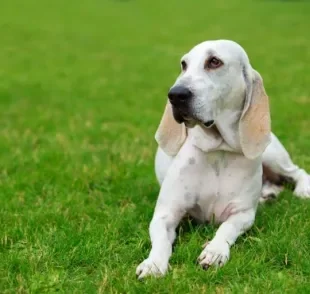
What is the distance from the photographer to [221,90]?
14.5ft

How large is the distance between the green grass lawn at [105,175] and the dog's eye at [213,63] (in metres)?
1.14

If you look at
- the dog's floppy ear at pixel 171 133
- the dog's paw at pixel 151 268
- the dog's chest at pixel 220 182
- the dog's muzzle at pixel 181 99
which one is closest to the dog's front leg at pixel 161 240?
the dog's paw at pixel 151 268

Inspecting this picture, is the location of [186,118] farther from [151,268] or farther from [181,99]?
[151,268]

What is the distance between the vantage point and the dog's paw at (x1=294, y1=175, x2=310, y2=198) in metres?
5.60

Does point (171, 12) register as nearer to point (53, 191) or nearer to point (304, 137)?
point (304, 137)

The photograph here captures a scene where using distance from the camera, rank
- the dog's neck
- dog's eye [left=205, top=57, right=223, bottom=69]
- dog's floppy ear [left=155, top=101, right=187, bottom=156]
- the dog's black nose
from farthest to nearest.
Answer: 1. dog's floppy ear [left=155, top=101, right=187, bottom=156]
2. the dog's neck
3. dog's eye [left=205, top=57, right=223, bottom=69]
4. the dog's black nose

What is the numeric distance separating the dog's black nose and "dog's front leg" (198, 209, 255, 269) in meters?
0.92

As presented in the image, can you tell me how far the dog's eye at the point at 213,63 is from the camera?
4441 millimetres

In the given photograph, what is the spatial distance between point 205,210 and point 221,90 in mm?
896

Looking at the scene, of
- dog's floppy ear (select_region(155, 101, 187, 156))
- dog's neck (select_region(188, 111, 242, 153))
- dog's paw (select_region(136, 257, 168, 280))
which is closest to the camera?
dog's paw (select_region(136, 257, 168, 280))

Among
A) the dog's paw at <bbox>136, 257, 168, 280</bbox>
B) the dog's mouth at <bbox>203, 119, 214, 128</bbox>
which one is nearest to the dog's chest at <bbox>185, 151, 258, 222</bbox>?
the dog's mouth at <bbox>203, 119, 214, 128</bbox>

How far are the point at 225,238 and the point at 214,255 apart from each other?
0.91 ft

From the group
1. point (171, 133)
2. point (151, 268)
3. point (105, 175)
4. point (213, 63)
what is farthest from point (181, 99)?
point (105, 175)

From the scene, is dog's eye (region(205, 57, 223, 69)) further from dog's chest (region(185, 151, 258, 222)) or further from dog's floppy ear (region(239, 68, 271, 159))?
dog's chest (region(185, 151, 258, 222))
